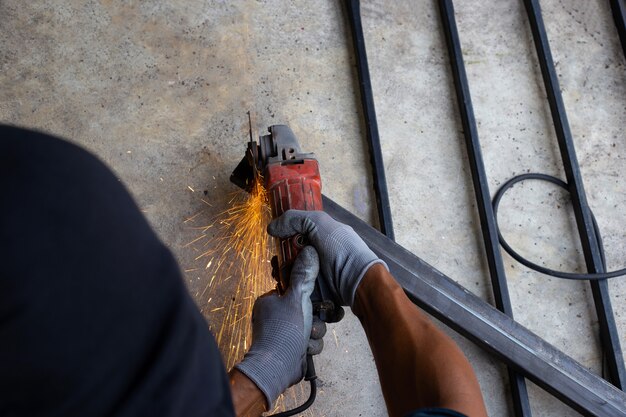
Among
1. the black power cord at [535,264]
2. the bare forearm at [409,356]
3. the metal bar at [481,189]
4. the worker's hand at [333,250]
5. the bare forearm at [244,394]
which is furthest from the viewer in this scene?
the black power cord at [535,264]

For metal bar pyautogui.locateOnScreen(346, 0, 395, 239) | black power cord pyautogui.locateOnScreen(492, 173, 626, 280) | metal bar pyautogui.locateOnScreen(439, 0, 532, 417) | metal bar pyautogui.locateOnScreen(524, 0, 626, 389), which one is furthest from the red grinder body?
metal bar pyautogui.locateOnScreen(524, 0, 626, 389)

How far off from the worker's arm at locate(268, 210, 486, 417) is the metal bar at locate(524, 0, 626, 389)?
1138mm

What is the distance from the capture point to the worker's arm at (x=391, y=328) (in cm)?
148

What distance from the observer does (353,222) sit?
2291 mm

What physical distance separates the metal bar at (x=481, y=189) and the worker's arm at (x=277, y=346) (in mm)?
937

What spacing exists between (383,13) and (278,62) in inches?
21.2

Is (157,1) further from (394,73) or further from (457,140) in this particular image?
(457,140)

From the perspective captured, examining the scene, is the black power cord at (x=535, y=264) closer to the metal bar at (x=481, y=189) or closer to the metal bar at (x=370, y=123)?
the metal bar at (x=481, y=189)

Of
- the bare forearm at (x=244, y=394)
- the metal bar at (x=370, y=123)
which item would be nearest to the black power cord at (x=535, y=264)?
the metal bar at (x=370, y=123)

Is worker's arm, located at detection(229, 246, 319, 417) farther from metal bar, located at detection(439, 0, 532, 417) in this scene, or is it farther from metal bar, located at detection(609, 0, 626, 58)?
metal bar, located at detection(609, 0, 626, 58)

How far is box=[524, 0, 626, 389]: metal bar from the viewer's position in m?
2.46

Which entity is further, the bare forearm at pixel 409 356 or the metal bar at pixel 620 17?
the metal bar at pixel 620 17

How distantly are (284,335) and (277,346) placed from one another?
0.04 meters

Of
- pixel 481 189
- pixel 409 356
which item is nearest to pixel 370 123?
pixel 481 189
